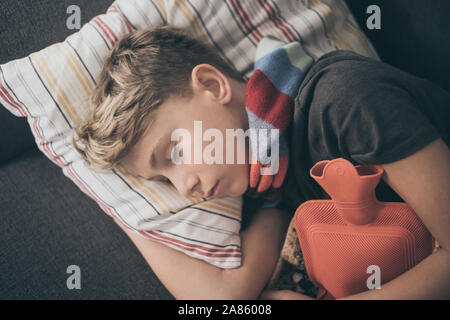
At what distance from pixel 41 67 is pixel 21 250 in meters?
0.44

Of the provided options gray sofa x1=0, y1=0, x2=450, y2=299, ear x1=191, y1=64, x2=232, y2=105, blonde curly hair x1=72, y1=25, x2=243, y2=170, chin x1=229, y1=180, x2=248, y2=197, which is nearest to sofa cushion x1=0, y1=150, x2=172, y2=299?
gray sofa x1=0, y1=0, x2=450, y2=299

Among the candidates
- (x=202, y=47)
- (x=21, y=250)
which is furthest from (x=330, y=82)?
(x=21, y=250)

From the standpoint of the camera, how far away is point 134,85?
0.65 m

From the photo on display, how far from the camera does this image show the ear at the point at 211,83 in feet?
2.15

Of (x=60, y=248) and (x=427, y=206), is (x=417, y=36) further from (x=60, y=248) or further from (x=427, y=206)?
(x=60, y=248)

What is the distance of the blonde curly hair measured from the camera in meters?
0.63

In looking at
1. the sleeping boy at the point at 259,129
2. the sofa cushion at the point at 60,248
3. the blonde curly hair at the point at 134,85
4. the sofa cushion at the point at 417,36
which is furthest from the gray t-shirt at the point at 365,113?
the sofa cushion at the point at 60,248

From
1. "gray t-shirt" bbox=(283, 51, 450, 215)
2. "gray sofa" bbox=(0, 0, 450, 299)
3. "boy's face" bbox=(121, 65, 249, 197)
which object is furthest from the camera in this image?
"gray sofa" bbox=(0, 0, 450, 299)

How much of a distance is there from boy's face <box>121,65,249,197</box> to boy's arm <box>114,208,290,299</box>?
0.18m

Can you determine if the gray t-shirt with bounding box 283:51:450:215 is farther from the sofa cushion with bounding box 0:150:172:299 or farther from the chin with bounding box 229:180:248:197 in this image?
the sofa cushion with bounding box 0:150:172:299

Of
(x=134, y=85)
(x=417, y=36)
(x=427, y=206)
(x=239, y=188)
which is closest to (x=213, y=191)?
(x=239, y=188)

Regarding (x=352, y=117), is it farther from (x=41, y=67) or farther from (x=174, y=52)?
(x=41, y=67)

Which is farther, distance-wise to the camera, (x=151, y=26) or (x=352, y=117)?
(x=151, y=26)
